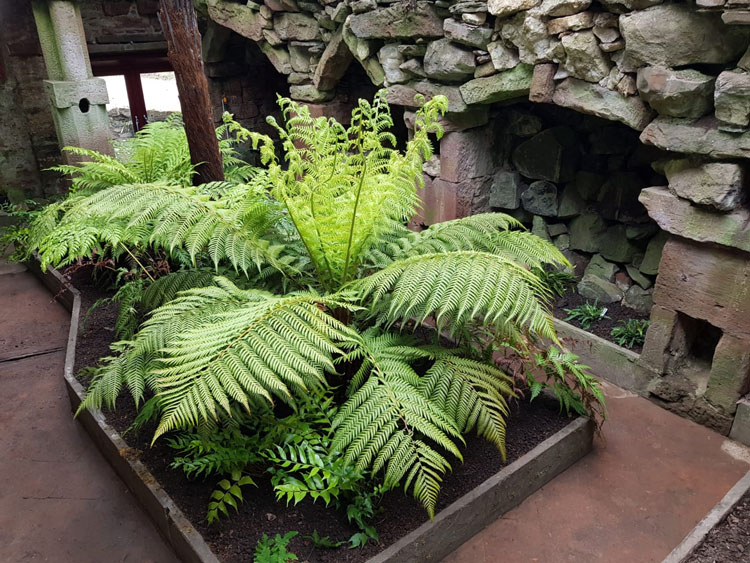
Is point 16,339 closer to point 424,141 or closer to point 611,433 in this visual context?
point 424,141

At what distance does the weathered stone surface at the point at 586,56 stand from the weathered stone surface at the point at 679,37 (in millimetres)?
222

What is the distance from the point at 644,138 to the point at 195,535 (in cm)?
273

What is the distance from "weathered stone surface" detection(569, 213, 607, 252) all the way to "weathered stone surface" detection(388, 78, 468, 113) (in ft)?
4.22

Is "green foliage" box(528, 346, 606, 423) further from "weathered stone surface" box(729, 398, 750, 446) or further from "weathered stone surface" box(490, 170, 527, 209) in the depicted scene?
"weathered stone surface" box(490, 170, 527, 209)

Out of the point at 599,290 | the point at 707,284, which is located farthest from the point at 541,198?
the point at 707,284

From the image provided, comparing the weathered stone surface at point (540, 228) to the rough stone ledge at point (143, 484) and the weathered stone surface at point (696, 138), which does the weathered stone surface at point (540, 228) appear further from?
the rough stone ledge at point (143, 484)

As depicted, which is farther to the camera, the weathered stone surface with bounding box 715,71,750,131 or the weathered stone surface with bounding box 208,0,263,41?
the weathered stone surface with bounding box 208,0,263,41

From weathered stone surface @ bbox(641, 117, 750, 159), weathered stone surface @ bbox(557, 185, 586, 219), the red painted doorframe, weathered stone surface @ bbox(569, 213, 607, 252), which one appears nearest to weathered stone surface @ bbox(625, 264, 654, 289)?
weathered stone surface @ bbox(569, 213, 607, 252)

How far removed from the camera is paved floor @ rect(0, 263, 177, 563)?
7.74 feet

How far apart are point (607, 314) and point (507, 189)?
1.25 m

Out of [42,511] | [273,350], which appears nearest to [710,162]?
[273,350]

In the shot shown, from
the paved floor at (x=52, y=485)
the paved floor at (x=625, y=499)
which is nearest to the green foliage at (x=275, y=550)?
the paved floor at (x=52, y=485)

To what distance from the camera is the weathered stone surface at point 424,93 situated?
3994 millimetres

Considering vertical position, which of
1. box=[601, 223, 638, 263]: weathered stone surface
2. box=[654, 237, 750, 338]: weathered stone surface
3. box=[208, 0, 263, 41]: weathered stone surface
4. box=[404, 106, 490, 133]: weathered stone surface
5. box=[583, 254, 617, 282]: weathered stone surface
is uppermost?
box=[208, 0, 263, 41]: weathered stone surface
